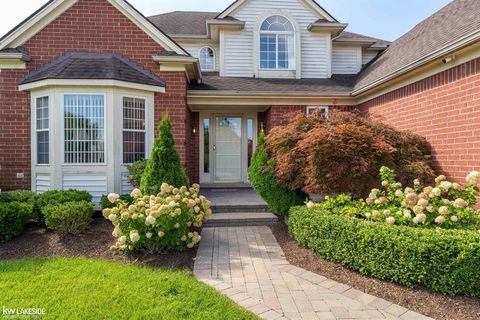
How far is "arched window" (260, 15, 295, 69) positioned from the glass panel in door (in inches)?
88.0

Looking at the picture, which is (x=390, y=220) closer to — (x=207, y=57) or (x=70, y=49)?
(x=70, y=49)

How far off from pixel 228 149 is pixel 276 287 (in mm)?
7177

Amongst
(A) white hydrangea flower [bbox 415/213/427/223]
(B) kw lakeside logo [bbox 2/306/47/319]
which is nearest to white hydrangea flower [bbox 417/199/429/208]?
(A) white hydrangea flower [bbox 415/213/427/223]

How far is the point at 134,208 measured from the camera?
4578 mm

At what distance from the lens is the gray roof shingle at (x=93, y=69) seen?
6992mm

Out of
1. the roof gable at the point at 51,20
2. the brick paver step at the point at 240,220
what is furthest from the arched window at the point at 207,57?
the brick paver step at the point at 240,220

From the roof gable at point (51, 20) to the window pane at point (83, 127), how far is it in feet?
7.08

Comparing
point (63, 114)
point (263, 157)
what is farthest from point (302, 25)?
point (63, 114)

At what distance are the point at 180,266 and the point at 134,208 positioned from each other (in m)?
1.10

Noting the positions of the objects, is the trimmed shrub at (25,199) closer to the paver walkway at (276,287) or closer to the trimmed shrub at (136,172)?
the trimmed shrub at (136,172)

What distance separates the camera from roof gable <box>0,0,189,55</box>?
7.49m

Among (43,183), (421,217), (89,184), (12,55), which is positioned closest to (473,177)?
(421,217)

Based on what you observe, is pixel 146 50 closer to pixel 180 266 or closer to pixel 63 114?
pixel 63 114

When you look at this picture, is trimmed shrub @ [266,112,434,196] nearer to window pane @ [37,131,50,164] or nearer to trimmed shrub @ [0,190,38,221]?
trimmed shrub @ [0,190,38,221]
